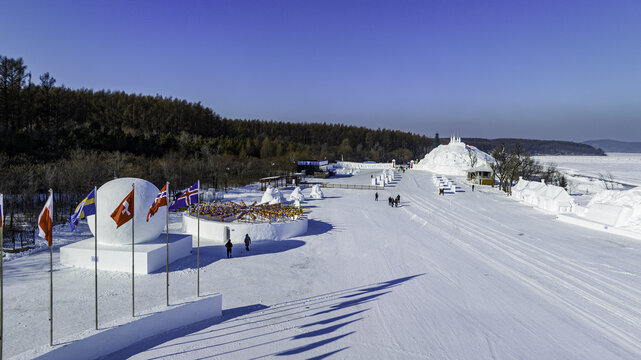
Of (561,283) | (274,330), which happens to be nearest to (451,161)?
(561,283)

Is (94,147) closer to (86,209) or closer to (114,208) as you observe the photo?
(114,208)

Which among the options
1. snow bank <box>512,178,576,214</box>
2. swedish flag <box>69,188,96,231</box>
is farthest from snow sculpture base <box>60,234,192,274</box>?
snow bank <box>512,178,576,214</box>

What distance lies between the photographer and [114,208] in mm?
16422

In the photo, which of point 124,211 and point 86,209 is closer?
point 86,209

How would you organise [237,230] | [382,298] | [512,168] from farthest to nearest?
[512,168], [237,230], [382,298]

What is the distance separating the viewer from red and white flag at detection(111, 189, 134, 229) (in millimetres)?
11203

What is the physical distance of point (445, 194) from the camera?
1839 inches

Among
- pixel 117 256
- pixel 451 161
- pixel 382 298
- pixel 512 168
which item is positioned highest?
pixel 451 161

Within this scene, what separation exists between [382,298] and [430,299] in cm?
163

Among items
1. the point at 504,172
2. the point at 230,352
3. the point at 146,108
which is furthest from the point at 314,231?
the point at 146,108

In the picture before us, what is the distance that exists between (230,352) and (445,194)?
41622mm

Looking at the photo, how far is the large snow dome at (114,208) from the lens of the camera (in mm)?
16453

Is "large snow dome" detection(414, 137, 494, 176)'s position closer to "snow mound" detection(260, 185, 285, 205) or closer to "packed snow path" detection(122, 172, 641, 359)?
"snow mound" detection(260, 185, 285, 205)

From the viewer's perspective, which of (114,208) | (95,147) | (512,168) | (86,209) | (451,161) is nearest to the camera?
(86,209)
